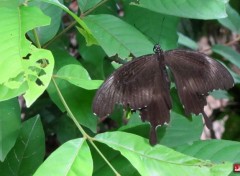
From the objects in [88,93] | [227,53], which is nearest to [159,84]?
[88,93]

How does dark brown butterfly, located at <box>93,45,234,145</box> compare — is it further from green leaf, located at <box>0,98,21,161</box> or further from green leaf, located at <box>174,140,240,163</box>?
green leaf, located at <box>0,98,21,161</box>

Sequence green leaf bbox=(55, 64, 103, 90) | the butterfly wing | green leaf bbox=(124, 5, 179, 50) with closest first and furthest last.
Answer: green leaf bbox=(55, 64, 103, 90) < the butterfly wing < green leaf bbox=(124, 5, 179, 50)

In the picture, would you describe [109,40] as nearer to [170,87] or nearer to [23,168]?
[170,87]

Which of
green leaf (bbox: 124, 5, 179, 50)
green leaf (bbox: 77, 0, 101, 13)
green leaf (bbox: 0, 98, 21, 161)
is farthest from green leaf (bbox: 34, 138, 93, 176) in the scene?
green leaf (bbox: 124, 5, 179, 50)

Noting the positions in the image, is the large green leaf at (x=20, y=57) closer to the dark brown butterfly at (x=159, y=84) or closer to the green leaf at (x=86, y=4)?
the dark brown butterfly at (x=159, y=84)

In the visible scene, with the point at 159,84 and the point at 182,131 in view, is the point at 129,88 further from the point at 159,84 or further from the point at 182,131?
the point at 182,131
